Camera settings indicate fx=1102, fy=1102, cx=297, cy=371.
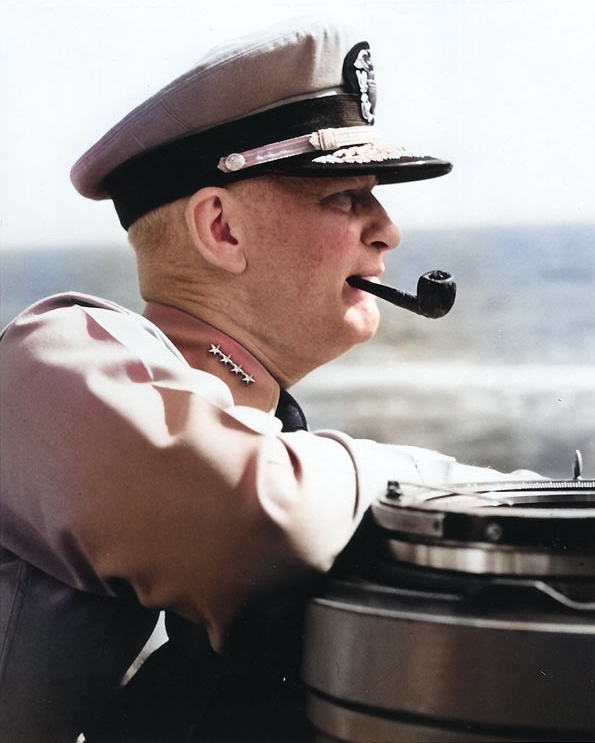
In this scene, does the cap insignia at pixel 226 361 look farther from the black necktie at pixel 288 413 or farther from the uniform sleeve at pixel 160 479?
the uniform sleeve at pixel 160 479

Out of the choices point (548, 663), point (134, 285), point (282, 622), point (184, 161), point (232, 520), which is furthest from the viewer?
point (134, 285)

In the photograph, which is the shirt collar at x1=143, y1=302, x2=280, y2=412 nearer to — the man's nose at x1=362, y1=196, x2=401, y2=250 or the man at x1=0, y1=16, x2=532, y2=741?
the man at x1=0, y1=16, x2=532, y2=741

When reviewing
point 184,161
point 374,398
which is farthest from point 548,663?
point 374,398

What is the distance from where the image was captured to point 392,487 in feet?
3.82

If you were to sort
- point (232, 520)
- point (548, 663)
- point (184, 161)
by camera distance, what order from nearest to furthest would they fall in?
point (548, 663), point (232, 520), point (184, 161)

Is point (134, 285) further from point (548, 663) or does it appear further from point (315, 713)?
point (548, 663)

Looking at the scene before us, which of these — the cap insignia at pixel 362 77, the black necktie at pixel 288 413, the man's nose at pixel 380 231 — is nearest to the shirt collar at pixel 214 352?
the black necktie at pixel 288 413

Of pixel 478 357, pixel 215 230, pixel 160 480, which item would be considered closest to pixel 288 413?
pixel 215 230

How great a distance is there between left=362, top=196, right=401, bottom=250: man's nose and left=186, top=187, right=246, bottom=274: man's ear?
0.56 ft

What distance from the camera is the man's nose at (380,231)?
1.47 metres

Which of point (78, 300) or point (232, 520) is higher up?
point (78, 300)

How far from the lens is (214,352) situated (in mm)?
1464

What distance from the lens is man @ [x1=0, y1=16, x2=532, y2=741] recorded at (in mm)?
1089

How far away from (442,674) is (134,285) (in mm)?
892
